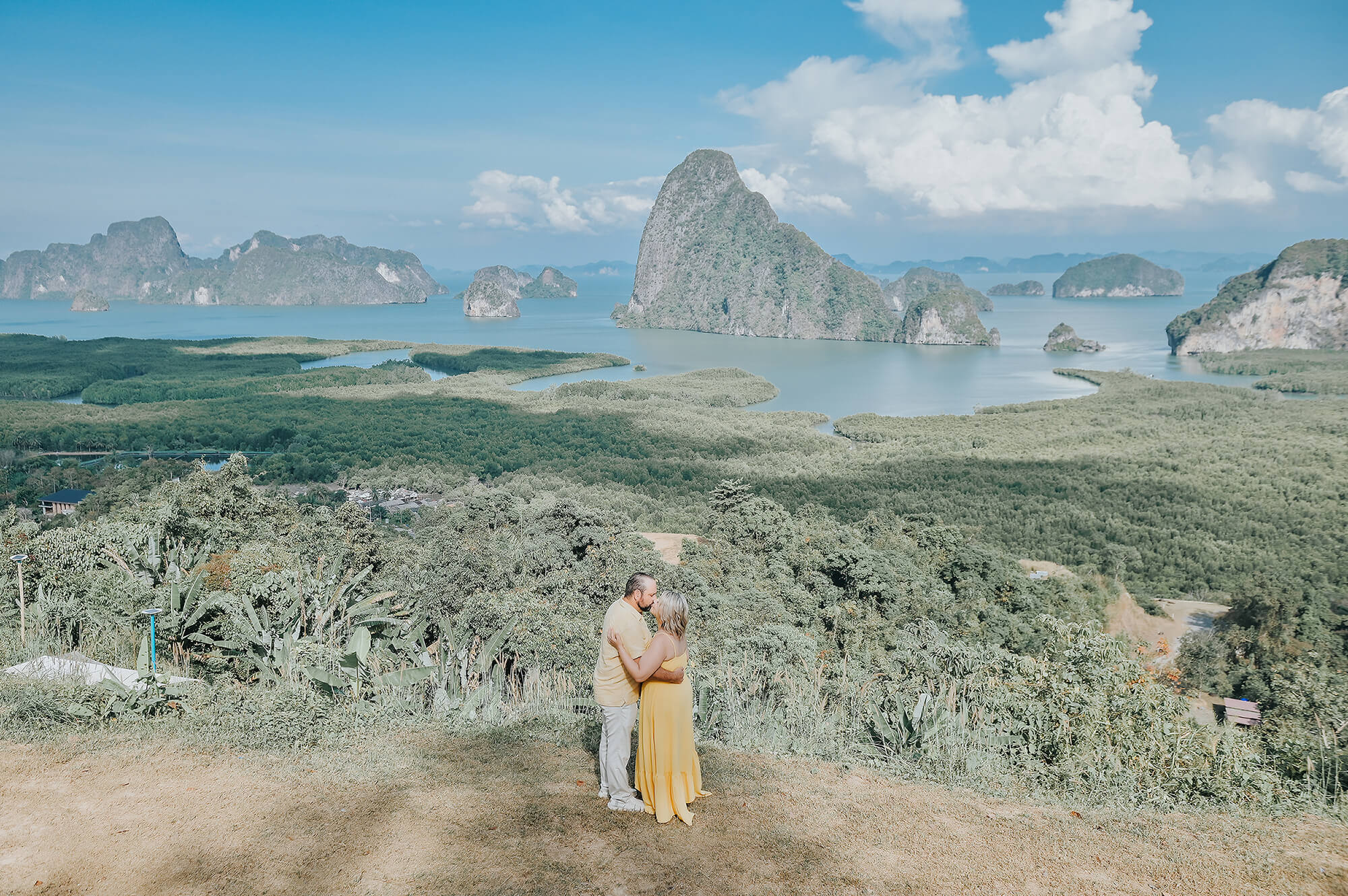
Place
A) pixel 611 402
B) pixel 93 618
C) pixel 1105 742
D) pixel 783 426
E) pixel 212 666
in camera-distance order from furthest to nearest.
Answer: pixel 611 402 < pixel 783 426 < pixel 93 618 < pixel 212 666 < pixel 1105 742

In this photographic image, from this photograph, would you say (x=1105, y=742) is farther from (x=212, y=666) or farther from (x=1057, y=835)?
(x=212, y=666)

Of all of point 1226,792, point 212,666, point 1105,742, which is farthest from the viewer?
point 212,666

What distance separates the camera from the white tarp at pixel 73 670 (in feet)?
22.0

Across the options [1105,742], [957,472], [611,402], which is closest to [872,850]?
[1105,742]

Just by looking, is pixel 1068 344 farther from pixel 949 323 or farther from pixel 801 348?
pixel 801 348

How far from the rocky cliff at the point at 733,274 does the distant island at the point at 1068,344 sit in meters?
26.4

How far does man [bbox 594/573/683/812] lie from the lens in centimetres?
467

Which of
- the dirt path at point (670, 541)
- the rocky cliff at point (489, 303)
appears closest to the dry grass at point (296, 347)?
the rocky cliff at point (489, 303)

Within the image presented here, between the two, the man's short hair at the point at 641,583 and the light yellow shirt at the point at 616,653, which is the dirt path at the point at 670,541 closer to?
the light yellow shirt at the point at 616,653

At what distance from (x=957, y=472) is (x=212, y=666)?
3664cm

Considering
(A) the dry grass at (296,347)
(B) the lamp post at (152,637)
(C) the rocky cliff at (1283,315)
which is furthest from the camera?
(C) the rocky cliff at (1283,315)

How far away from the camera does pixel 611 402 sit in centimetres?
6312

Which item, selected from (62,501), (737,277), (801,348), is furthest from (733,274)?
(62,501)

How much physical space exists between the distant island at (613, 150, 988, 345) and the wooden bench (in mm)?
107223
